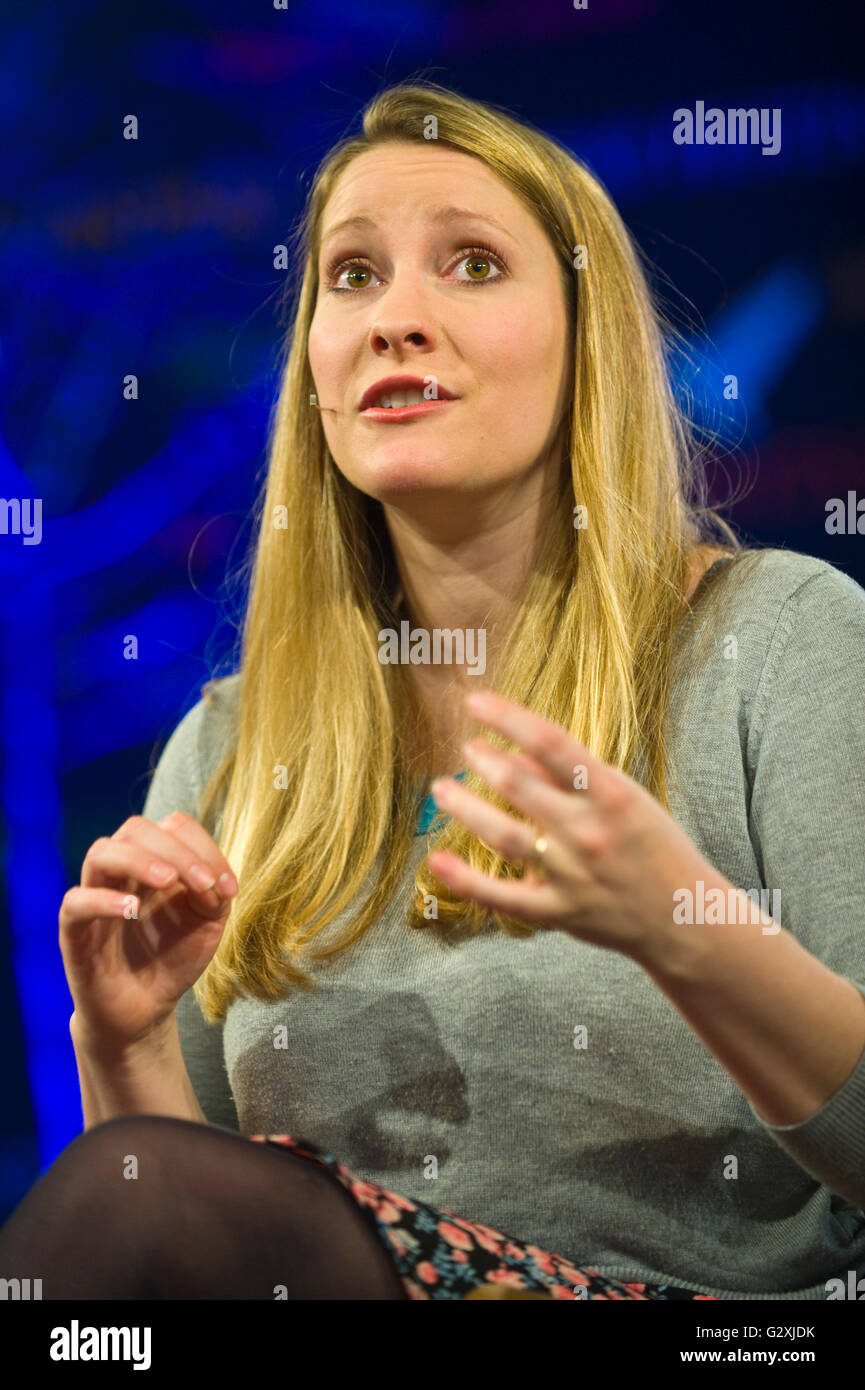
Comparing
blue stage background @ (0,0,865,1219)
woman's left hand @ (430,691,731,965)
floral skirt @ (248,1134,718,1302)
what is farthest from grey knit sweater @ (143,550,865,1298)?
blue stage background @ (0,0,865,1219)

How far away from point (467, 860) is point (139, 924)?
0.32 meters

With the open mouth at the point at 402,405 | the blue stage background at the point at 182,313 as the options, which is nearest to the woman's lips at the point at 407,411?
the open mouth at the point at 402,405

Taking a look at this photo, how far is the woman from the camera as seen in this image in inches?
37.6

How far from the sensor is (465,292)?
1397 millimetres

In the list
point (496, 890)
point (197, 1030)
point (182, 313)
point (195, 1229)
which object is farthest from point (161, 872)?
point (182, 313)

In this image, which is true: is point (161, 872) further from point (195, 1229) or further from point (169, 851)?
point (195, 1229)

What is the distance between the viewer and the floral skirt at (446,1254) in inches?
36.9

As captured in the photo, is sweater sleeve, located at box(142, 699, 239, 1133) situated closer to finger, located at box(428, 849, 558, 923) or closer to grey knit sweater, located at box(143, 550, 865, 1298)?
grey knit sweater, located at box(143, 550, 865, 1298)

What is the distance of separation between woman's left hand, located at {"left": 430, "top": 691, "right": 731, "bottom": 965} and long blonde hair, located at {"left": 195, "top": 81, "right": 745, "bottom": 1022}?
487mm

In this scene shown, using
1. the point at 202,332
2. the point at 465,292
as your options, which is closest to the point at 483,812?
the point at 465,292

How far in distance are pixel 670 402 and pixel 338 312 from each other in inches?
15.4

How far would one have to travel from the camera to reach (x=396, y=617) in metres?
1.62

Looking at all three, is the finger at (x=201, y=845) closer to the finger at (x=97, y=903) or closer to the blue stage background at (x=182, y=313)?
the finger at (x=97, y=903)
